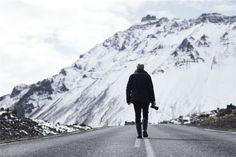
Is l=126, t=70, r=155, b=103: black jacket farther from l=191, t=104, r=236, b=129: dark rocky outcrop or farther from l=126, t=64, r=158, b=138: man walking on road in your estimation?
l=191, t=104, r=236, b=129: dark rocky outcrop

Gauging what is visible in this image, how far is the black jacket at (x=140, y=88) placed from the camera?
59.7 feet

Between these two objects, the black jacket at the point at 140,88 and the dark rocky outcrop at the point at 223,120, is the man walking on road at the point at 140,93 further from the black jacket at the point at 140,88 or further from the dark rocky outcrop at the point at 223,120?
the dark rocky outcrop at the point at 223,120

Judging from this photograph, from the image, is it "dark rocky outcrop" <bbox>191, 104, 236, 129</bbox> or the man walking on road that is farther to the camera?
"dark rocky outcrop" <bbox>191, 104, 236, 129</bbox>

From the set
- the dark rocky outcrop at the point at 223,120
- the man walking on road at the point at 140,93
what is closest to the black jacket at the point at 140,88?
the man walking on road at the point at 140,93

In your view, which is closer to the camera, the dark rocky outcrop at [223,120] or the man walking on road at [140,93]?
the man walking on road at [140,93]

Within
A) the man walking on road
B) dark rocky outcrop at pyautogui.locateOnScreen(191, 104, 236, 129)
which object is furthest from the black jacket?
dark rocky outcrop at pyautogui.locateOnScreen(191, 104, 236, 129)

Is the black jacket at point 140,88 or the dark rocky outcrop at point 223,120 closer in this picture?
the black jacket at point 140,88

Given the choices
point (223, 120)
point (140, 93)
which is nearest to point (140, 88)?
point (140, 93)

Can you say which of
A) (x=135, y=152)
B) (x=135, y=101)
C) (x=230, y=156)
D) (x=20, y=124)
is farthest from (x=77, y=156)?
(x=20, y=124)

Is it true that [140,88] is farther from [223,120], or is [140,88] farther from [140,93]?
[223,120]

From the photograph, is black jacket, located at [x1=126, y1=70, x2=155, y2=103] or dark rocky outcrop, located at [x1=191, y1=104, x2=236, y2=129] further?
dark rocky outcrop, located at [x1=191, y1=104, x2=236, y2=129]

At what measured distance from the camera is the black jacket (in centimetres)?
1819

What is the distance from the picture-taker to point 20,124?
26781 mm

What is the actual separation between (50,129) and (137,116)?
42.3 feet
